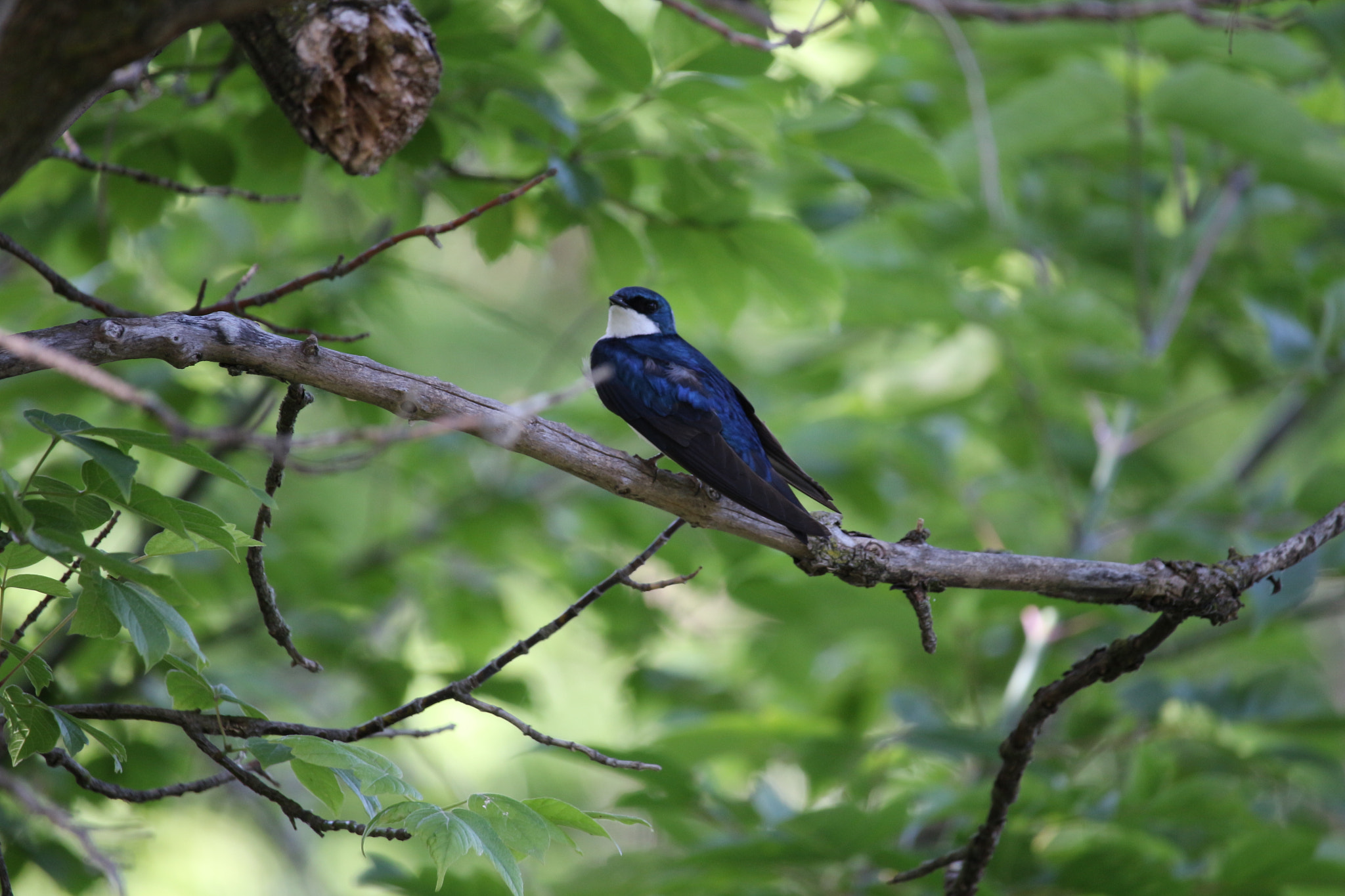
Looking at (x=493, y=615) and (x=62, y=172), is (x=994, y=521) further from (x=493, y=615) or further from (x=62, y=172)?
(x=62, y=172)

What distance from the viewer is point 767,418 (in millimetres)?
5625

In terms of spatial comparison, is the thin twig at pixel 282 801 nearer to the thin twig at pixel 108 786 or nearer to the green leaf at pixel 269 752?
the thin twig at pixel 108 786

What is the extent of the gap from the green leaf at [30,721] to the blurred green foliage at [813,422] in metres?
0.21

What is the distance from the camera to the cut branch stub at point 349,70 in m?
2.46

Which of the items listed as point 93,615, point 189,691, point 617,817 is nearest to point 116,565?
point 93,615

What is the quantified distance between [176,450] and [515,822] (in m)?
0.96

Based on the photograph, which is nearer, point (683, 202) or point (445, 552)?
point (683, 202)

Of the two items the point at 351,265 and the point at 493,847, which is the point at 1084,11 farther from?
the point at 493,847

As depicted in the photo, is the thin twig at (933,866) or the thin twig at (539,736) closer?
the thin twig at (539,736)

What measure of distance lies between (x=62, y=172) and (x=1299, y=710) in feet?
18.2

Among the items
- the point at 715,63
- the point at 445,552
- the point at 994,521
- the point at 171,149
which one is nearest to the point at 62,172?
the point at 171,149

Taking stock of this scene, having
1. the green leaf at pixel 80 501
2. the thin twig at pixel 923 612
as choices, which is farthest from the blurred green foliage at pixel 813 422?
the thin twig at pixel 923 612

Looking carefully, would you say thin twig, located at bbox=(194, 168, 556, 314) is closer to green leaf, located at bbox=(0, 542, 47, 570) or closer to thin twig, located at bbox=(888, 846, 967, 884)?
green leaf, located at bbox=(0, 542, 47, 570)

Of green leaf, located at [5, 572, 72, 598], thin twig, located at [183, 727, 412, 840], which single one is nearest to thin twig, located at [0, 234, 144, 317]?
green leaf, located at [5, 572, 72, 598]
